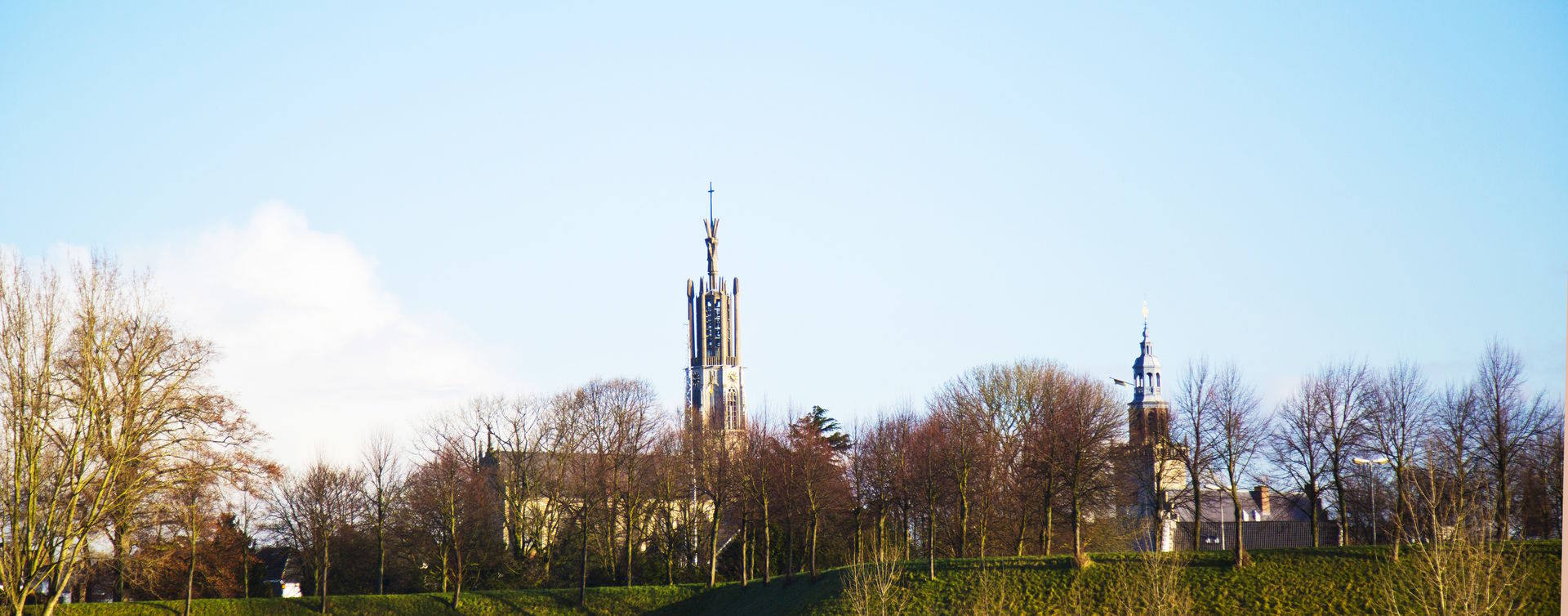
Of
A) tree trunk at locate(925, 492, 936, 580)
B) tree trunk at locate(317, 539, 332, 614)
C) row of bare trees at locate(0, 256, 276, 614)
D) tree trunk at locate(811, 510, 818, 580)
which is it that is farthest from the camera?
tree trunk at locate(317, 539, 332, 614)

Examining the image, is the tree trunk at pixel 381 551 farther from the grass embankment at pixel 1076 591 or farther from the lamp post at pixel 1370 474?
the lamp post at pixel 1370 474

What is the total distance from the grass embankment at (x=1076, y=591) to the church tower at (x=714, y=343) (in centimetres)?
6848

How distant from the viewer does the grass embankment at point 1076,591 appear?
119 ft

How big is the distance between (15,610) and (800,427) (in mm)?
32934

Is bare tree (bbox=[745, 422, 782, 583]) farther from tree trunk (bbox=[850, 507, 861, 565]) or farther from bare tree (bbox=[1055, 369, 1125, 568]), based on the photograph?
bare tree (bbox=[1055, 369, 1125, 568])

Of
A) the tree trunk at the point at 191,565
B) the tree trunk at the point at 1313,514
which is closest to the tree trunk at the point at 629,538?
the tree trunk at the point at 191,565

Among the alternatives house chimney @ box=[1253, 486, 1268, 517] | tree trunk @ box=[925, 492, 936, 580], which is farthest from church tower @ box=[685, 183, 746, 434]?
tree trunk @ box=[925, 492, 936, 580]

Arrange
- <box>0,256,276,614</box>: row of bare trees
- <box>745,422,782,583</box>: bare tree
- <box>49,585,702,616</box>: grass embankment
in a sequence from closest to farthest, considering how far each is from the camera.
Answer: <box>0,256,276,614</box>: row of bare trees → <box>49,585,702,616</box>: grass embankment → <box>745,422,782,583</box>: bare tree

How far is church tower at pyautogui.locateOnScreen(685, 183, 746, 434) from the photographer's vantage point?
118562 mm

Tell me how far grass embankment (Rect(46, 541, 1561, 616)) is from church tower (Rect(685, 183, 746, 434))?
6848 centimetres

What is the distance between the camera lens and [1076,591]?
1532 inches

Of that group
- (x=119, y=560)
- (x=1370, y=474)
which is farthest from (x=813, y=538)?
(x=119, y=560)

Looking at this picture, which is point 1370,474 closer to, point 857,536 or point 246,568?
point 857,536

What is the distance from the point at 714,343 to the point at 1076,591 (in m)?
83.5
